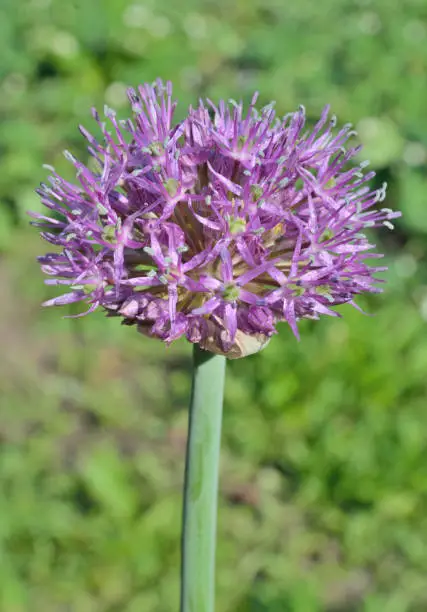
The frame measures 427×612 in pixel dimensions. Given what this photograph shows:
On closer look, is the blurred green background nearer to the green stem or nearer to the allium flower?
the green stem

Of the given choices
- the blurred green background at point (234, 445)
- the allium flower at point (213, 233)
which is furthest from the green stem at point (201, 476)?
the blurred green background at point (234, 445)

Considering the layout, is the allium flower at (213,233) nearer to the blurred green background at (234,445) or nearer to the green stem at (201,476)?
the green stem at (201,476)

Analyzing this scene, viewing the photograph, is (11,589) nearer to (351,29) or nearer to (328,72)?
(328,72)

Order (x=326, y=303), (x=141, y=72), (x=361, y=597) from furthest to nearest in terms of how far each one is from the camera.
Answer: (x=141, y=72), (x=361, y=597), (x=326, y=303)

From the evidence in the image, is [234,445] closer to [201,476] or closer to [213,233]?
[201,476]

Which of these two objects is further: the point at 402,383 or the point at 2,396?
the point at 2,396

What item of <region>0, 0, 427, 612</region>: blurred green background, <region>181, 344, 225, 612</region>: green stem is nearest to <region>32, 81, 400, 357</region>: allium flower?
<region>181, 344, 225, 612</region>: green stem

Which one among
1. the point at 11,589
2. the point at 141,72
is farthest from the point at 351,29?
the point at 11,589

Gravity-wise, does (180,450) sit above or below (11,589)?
above
